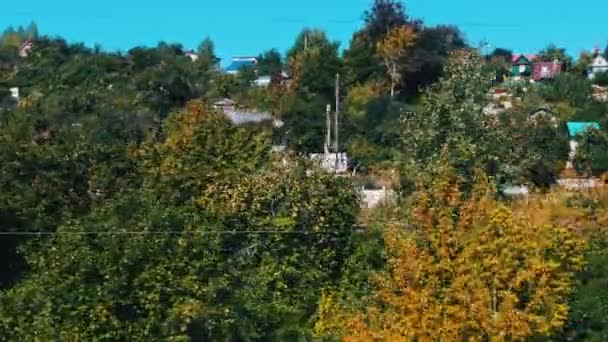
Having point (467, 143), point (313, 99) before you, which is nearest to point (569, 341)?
point (467, 143)

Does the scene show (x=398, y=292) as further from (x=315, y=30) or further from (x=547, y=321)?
(x=315, y=30)

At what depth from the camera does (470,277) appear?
705 centimetres

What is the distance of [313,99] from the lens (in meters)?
20.1

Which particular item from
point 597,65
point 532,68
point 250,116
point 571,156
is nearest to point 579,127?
point 571,156

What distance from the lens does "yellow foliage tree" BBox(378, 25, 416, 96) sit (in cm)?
2108

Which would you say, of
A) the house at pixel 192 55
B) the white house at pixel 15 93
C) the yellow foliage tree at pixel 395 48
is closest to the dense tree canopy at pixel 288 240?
the yellow foliage tree at pixel 395 48

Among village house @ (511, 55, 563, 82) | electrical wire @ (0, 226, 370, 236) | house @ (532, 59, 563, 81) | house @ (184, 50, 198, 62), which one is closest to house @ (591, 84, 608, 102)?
village house @ (511, 55, 563, 82)

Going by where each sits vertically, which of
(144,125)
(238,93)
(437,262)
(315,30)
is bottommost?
(437,262)

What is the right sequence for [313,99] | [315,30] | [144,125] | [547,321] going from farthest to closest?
[315,30], [313,99], [144,125], [547,321]

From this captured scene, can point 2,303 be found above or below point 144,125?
below

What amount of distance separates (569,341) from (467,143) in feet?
8.40

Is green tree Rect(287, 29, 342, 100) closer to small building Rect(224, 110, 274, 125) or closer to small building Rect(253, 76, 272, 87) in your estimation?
small building Rect(224, 110, 274, 125)

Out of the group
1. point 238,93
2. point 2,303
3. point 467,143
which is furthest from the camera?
point 238,93

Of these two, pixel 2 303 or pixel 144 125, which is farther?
pixel 144 125
